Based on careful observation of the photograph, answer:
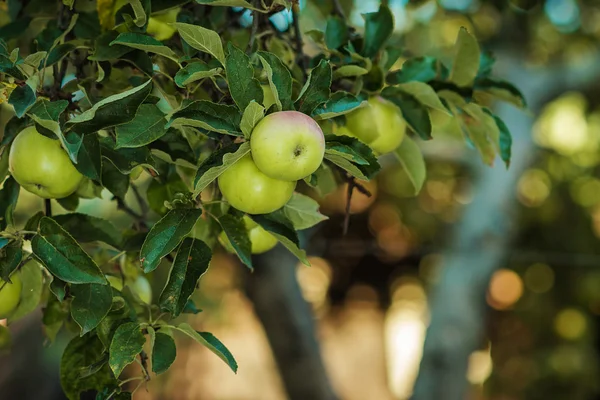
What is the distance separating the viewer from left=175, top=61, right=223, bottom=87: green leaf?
575 mm

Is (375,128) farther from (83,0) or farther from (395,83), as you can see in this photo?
(83,0)

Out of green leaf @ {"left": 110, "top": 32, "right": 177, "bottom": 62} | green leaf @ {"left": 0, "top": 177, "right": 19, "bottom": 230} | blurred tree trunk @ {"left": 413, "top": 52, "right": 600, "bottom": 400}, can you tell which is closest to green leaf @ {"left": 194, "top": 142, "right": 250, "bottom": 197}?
green leaf @ {"left": 110, "top": 32, "right": 177, "bottom": 62}

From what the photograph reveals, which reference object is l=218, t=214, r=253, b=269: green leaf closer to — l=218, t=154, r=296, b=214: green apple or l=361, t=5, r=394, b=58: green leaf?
l=218, t=154, r=296, b=214: green apple

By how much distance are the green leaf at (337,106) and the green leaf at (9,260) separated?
0.98 ft

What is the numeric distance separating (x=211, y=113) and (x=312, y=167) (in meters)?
0.10

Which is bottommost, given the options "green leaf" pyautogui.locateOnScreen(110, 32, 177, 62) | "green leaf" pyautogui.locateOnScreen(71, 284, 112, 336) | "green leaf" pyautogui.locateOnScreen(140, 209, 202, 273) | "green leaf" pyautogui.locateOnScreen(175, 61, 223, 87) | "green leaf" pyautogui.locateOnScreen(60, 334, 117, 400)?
"green leaf" pyautogui.locateOnScreen(60, 334, 117, 400)

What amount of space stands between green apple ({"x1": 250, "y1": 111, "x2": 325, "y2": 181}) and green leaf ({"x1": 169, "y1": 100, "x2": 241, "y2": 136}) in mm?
22

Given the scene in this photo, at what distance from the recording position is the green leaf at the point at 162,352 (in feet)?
1.99

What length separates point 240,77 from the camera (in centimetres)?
57

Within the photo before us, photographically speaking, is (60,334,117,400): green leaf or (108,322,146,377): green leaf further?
(60,334,117,400): green leaf

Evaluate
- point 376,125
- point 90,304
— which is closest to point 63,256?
point 90,304

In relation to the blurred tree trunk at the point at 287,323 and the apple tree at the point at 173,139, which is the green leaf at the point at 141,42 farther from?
the blurred tree trunk at the point at 287,323

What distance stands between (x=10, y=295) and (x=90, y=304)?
0.15m

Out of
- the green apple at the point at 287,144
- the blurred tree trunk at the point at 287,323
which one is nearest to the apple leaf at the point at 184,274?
the green apple at the point at 287,144
